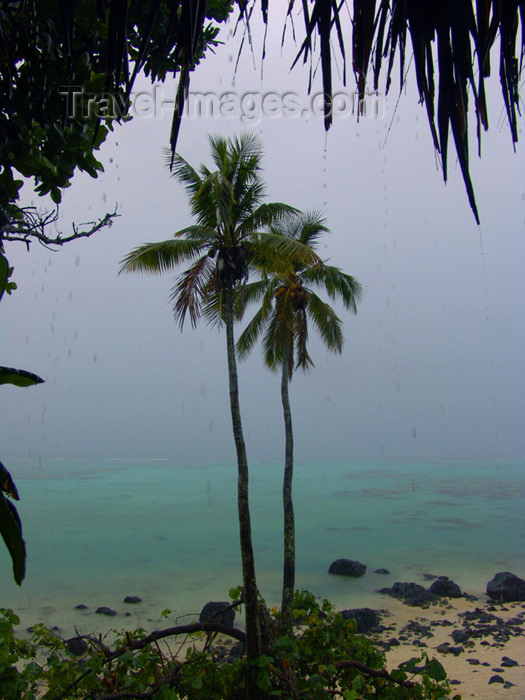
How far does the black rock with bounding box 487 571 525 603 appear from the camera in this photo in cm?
1681

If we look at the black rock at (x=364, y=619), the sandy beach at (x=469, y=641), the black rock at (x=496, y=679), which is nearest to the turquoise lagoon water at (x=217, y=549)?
the sandy beach at (x=469, y=641)

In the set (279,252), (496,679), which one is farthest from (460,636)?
(279,252)

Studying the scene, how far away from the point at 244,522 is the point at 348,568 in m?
17.3

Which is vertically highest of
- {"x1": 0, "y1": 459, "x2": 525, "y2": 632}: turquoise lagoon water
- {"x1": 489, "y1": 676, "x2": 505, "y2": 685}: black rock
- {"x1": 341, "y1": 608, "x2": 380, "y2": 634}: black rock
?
{"x1": 489, "y1": 676, "x2": 505, "y2": 685}: black rock

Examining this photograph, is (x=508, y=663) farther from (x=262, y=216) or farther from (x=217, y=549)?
(x=217, y=549)

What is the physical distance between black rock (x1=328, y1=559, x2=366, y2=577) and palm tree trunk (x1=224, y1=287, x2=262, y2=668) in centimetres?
1453

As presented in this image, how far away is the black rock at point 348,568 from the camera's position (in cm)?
2366

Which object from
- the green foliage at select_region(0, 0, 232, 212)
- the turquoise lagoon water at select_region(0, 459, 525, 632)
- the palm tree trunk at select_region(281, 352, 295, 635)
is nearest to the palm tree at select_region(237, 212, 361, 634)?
the palm tree trunk at select_region(281, 352, 295, 635)

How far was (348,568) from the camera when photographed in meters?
23.9

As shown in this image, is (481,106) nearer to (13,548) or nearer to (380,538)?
(13,548)

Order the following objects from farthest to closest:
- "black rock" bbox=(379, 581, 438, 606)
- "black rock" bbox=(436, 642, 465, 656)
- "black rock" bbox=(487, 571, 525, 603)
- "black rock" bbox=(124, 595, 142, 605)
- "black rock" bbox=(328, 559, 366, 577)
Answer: "black rock" bbox=(328, 559, 366, 577)
"black rock" bbox=(124, 595, 142, 605)
"black rock" bbox=(379, 581, 438, 606)
"black rock" bbox=(487, 571, 525, 603)
"black rock" bbox=(436, 642, 465, 656)

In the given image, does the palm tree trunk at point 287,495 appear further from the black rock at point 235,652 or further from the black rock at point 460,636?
the black rock at point 460,636

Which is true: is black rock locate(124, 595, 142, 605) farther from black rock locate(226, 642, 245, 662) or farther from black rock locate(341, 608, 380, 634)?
black rock locate(341, 608, 380, 634)

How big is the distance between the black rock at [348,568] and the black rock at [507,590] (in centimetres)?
709
